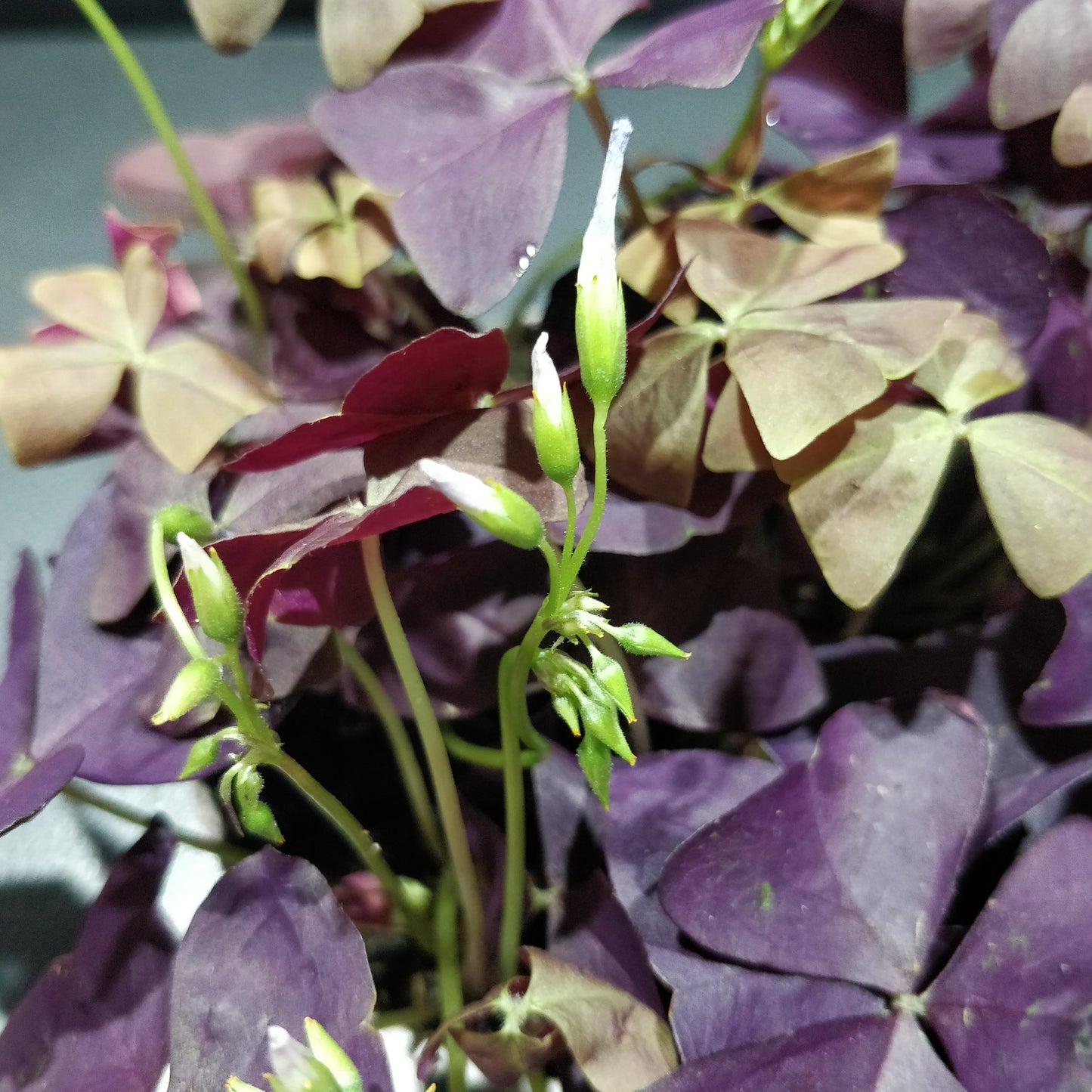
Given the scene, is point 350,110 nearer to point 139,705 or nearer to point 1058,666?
point 139,705

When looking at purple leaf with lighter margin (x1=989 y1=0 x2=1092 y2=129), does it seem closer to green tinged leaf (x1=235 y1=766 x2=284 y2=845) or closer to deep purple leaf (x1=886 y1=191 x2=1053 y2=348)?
deep purple leaf (x1=886 y1=191 x2=1053 y2=348)

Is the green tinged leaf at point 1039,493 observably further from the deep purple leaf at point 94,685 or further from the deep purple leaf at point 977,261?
the deep purple leaf at point 94,685

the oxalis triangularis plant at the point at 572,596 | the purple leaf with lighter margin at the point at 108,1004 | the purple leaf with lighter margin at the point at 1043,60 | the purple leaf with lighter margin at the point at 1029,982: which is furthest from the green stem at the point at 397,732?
the purple leaf with lighter margin at the point at 1043,60

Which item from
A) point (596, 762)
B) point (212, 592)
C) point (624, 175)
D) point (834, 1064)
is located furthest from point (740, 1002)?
point (624, 175)

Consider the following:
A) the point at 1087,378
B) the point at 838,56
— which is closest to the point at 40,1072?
the point at 1087,378

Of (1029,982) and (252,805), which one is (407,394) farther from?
(1029,982)

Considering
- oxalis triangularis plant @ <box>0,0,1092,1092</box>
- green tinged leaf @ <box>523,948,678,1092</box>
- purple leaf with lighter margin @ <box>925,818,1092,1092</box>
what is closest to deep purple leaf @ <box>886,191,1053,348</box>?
oxalis triangularis plant @ <box>0,0,1092,1092</box>
